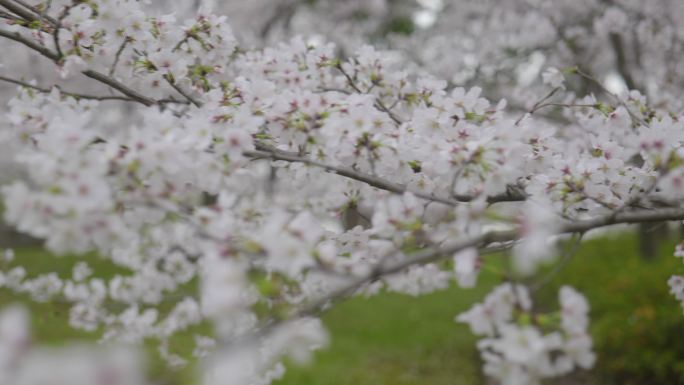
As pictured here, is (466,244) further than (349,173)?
No

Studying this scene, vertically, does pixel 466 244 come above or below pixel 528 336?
above

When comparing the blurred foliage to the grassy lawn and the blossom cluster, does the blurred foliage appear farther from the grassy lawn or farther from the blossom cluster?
the blossom cluster

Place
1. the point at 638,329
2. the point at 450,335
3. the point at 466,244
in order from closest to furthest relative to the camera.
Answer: the point at 466,244, the point at 638,329, the point at 450,335

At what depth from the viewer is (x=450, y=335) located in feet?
27.2

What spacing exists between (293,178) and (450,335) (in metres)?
6.58

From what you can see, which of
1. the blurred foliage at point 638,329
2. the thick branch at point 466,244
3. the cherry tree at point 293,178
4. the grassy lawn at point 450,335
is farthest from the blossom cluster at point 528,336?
the blurred foliage at point 638,329

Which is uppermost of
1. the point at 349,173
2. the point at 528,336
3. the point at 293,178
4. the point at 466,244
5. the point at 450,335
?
the point at 450,335

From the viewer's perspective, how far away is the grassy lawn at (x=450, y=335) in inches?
211

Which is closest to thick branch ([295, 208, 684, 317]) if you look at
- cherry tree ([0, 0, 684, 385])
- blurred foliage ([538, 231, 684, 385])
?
cherry tree ([0, 0, 684, 385])

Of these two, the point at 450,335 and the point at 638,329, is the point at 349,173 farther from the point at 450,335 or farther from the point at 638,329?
the point at 450,335

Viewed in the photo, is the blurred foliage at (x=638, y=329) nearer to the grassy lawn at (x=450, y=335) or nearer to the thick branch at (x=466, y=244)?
the grassy lawn at (x=450, y=335)

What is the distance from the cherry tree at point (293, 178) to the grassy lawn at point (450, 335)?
130 centimetres

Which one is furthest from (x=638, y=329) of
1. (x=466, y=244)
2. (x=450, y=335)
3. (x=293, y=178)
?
(x=466, y=244)

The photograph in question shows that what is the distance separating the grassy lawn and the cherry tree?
1.30 m
